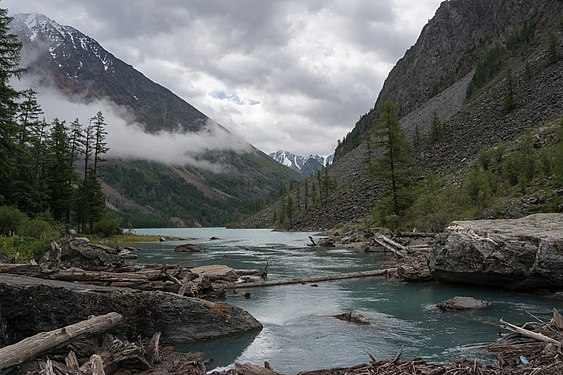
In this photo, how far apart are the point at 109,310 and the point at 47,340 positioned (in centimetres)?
347

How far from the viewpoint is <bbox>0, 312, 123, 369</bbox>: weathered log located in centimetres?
795

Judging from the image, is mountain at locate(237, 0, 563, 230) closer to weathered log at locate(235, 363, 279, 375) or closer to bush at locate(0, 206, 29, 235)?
weathered log at locate(235, 363, 279, 375)

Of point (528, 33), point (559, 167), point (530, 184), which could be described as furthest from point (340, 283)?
point (528, 33)

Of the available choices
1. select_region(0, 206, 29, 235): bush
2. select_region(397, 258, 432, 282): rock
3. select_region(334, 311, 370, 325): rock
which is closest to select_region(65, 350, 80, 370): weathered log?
select_region(334, 311, 370, 325): rock

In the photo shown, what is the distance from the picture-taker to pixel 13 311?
38.0ft

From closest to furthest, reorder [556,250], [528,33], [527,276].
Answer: [556,250]
[527,276]
[528,33]

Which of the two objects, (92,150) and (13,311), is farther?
(92,150)

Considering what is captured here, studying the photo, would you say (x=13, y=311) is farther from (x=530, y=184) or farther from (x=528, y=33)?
(x=528, y=33)

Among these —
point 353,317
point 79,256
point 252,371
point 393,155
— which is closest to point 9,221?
point 79,256

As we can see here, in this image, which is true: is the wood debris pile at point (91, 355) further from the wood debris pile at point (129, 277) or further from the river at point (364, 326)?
the wood debris pile at point (129, 277)

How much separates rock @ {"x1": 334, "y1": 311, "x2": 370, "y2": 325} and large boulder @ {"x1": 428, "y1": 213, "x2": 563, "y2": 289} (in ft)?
25.9

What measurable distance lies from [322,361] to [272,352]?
5.93 feet

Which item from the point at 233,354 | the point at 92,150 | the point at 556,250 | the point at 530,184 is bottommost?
the point at 233,354

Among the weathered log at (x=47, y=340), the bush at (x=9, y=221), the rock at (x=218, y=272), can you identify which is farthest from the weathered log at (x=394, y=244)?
the bush at (x=9, y=221)
